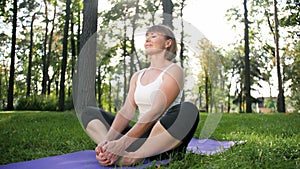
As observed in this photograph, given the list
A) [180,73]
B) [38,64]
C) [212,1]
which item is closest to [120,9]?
[212,1]

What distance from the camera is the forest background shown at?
2.61 m

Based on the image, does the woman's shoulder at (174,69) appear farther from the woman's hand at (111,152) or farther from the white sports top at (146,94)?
the woman's hand at (111,152)

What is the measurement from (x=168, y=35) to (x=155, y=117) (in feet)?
2.01

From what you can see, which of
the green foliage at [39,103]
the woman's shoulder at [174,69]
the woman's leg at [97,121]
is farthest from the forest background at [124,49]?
the woman's shoulder at [174,69]

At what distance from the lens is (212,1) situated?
3717mm

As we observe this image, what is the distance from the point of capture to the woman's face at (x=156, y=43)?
2203 mm

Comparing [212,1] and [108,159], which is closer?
[108,159]

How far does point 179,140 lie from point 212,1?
2230 millimetres

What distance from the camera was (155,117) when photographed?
203cm

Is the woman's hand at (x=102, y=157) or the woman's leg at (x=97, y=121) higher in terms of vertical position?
the woman's leg at (x=97, y=121)

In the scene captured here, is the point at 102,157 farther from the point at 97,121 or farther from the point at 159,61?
the point at 159,61

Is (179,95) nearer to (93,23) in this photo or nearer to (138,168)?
(138,168)

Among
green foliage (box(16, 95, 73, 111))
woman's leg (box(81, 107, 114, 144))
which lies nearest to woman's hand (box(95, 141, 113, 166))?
woman's leg (box(81, 107, 114, 144))

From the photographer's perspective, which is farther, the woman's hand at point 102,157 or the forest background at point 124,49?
the forest background at point 124,49
